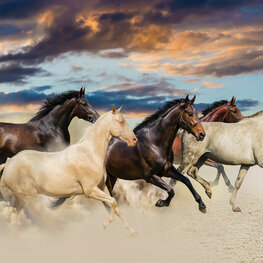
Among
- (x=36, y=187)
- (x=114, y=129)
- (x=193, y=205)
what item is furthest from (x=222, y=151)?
(x=36, y=187)

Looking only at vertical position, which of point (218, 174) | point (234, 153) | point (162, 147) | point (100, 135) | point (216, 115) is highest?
point (100, 135)

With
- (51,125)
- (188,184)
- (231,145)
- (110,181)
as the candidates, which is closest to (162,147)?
(188,184)

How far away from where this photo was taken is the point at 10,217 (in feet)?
31.5

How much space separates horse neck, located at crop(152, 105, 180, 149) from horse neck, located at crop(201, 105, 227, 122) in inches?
122

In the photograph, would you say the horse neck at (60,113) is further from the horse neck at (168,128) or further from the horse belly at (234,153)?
the horse belly at (234,153)

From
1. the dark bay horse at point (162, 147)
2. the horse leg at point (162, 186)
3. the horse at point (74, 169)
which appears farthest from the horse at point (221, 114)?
the horse at point (74, 169)

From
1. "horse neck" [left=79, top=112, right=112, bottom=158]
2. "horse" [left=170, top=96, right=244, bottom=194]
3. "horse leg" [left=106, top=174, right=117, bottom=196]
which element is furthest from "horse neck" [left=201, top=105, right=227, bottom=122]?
"horse neck" [left=79, top=112, right=112, bottom=158]

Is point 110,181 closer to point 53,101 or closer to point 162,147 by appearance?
point 162,147

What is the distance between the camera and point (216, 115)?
13.3m

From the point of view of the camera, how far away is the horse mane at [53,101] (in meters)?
11.8

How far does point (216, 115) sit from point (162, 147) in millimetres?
3463

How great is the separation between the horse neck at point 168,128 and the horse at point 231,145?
5.67 feet

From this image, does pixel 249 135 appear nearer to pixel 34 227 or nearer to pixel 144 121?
pixel 144 121

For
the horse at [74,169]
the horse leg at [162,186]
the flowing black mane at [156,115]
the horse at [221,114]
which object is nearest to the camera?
the horse at [74,169]
